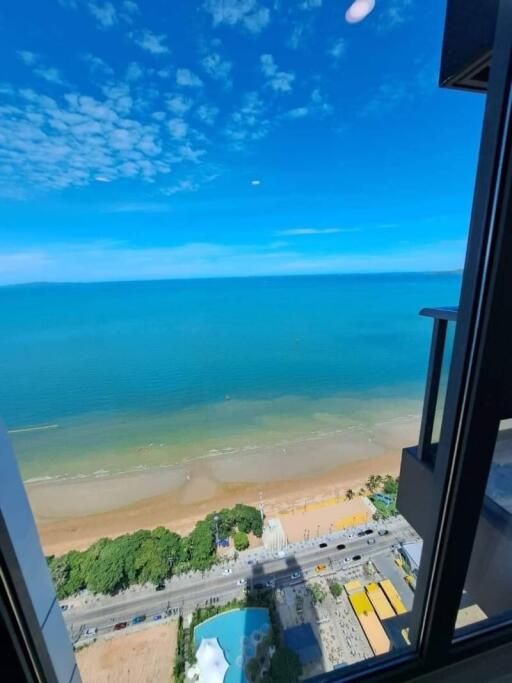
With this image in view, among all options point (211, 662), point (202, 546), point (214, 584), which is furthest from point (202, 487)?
point (211, 662)

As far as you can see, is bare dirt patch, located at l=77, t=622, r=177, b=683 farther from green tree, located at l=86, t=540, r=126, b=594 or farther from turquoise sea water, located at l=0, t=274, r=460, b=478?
turquoise sea water, located at l=0, t=274, r=460, b=478

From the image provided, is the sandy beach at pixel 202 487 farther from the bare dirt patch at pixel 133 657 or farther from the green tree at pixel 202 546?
the bare dirt patch at pixel 133 657

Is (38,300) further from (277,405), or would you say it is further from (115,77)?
(115,77)

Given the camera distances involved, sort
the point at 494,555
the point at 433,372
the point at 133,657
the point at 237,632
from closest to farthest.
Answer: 1. the point at 494,555
2. the point at 433,372
3. the point at 133,657
4. the point at 237,632

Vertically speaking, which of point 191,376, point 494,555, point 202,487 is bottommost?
point 202,487

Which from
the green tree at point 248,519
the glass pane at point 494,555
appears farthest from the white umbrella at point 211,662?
the green tree at point 248,519

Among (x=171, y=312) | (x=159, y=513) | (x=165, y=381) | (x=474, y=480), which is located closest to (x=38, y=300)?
(x=171, y=312)

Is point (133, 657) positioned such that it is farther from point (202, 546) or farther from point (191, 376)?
point (191, 376)

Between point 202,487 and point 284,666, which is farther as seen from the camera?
point 202,487
